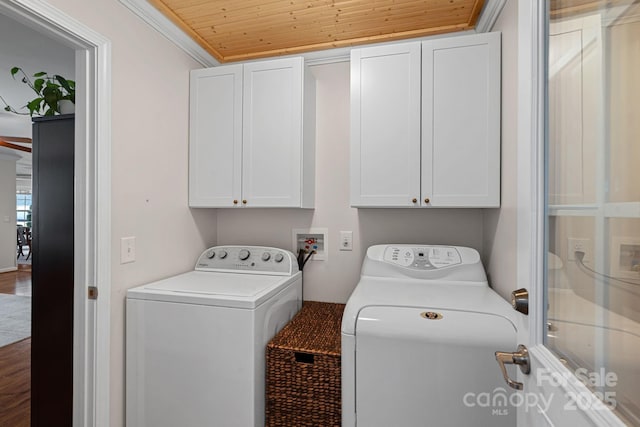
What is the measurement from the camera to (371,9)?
171 centimetres

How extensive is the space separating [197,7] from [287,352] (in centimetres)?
181

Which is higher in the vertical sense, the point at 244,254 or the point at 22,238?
the point at 244,254

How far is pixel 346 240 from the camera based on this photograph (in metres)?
2.15

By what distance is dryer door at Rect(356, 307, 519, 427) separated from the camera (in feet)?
3.73

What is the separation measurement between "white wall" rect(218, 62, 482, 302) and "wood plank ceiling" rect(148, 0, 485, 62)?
0.26m

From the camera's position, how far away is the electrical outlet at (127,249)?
155cm

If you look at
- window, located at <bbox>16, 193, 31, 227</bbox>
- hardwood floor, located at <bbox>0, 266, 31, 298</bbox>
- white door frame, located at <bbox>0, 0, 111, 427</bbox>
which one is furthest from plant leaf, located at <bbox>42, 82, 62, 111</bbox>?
window, located at <bbox>16, 193, 31, 227</bbox>

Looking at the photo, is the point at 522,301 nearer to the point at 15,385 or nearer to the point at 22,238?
the point at 15,385

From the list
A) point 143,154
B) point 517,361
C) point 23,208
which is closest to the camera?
point 517,361

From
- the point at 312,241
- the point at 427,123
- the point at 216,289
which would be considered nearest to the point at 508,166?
the point at 427,123

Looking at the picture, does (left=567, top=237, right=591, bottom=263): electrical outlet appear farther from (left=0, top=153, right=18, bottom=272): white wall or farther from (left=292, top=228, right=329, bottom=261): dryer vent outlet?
(left=0, top=153, right=18, bottom=272): white wall

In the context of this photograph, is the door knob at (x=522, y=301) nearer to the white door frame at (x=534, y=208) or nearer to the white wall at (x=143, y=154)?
the white door frame at (x=534, y=208)

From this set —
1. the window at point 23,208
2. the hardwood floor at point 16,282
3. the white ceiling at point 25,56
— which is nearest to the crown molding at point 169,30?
the white ceiling at point 25,56

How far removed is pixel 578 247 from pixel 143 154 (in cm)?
182
